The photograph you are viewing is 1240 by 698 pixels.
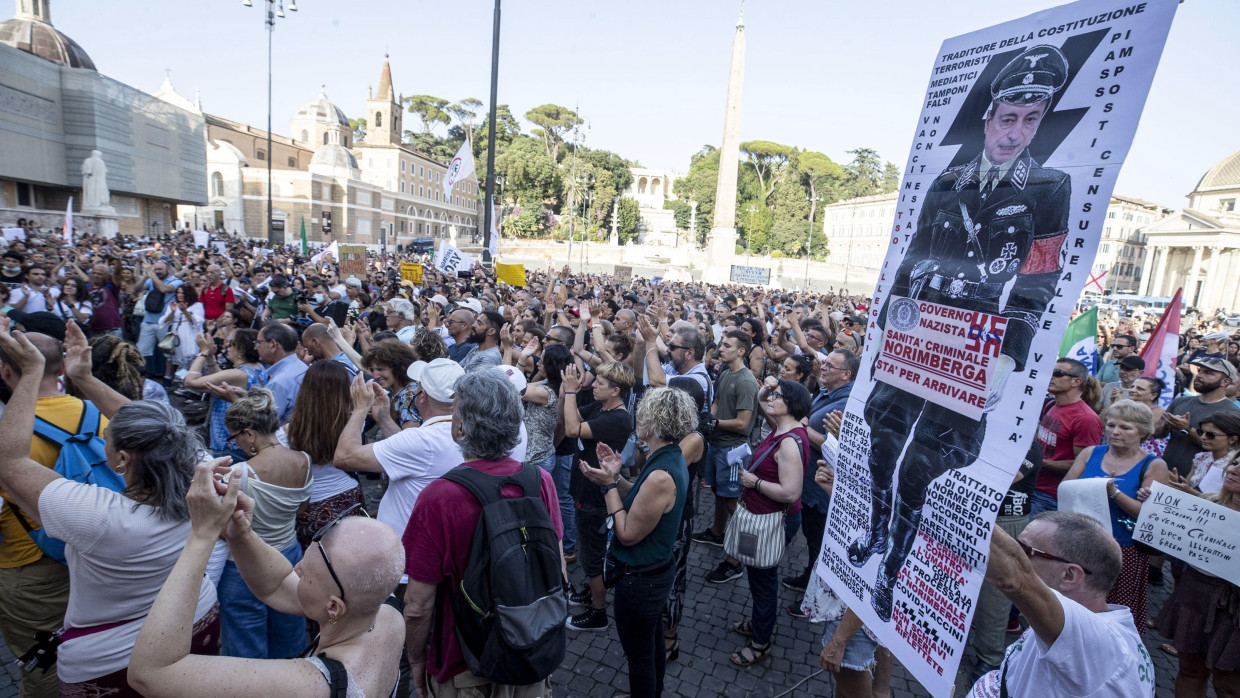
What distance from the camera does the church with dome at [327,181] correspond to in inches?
2078

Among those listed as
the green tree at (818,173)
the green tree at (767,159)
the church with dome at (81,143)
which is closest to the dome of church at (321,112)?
the church with dome at (81,143)

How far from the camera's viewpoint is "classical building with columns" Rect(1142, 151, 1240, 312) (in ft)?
167

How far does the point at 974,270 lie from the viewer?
1.62 metres

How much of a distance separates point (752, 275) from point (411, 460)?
1264 inches

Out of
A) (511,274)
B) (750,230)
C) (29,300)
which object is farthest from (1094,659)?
(750,230)

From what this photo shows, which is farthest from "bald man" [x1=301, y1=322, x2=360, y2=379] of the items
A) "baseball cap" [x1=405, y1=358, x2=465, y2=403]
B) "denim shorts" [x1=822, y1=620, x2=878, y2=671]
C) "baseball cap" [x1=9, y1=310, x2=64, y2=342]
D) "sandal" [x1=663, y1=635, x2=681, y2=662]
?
"denim shorts" [x1=822, y1=620, x2=878, y2=671]

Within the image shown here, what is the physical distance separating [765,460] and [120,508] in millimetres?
3204

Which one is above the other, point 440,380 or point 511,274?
point 511,274

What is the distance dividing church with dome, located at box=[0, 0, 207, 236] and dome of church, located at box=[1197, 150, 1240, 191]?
Result: 3252 inches

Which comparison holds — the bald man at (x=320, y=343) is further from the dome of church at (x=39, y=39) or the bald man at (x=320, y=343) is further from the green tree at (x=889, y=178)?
the green tree at (x=889, y=178)

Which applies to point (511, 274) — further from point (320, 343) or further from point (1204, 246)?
point (1204, 246)

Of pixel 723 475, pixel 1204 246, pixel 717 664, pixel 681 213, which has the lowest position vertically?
pixel 717 664

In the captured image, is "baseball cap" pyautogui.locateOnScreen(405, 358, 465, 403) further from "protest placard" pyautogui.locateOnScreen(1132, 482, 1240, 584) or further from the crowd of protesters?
"protest placard" pyautogui.locateOnScreen(1132, 482, 1240, 584)

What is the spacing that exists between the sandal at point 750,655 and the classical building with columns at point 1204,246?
212 ft
